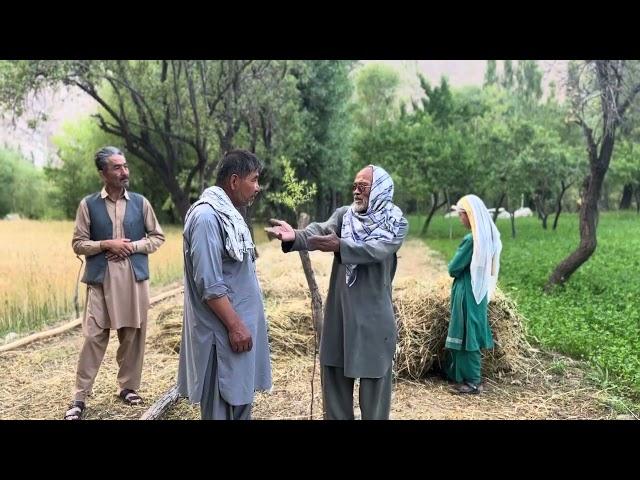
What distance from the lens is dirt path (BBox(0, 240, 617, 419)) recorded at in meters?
3.73

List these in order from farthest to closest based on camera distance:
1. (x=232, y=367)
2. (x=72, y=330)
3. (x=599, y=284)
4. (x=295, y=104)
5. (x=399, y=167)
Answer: (x=399, y=167), (x=295, y=104), (x=599, y=284), (x=72, y=330), (x=232, y=367)

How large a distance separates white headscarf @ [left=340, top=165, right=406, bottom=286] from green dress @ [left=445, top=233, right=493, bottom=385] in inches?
57.2

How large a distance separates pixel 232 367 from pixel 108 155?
1.78 meters

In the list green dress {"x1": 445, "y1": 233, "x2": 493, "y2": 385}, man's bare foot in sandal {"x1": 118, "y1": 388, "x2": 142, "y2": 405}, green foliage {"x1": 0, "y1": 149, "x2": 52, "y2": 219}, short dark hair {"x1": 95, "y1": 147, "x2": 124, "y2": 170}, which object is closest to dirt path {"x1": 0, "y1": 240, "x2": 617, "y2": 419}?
man's bare foot in sandal {"x1": 118, "y1": 388, "x2": 142, "y2": 405}

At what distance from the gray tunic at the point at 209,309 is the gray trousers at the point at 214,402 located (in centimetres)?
3

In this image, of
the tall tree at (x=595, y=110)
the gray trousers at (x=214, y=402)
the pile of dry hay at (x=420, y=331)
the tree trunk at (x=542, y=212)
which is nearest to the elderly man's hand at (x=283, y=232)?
the gray trousers at (x=214, y=402)

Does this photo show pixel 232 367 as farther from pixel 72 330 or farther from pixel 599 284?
pixel 599 284

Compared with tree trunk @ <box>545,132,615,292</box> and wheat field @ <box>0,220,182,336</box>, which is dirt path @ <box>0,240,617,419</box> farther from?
tree trunk @ <box>545,132,615,292</box>

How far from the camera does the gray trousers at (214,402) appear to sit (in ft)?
8.13

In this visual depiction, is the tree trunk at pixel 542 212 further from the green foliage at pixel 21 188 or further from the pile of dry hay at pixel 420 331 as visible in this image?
the green foliage at pixel 21 188

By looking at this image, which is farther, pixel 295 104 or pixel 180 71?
pixel 295 104

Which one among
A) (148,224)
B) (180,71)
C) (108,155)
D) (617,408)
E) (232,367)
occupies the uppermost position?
(180,71)

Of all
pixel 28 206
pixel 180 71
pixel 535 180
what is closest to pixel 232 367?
pixel 180 71

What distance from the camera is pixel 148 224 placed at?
149 inches
